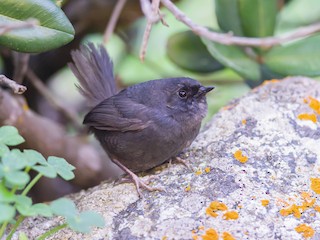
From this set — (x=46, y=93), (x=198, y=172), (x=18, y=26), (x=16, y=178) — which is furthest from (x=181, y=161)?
(x=46, y=93)

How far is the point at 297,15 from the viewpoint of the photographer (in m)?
5.14

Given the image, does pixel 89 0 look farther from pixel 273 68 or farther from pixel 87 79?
pixel 273 68

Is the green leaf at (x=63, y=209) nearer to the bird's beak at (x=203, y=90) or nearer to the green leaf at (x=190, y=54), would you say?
the bird's beak at (x=203, y=90)

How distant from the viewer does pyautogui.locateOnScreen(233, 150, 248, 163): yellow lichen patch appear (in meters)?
3.08

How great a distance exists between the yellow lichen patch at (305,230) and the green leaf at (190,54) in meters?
1.80

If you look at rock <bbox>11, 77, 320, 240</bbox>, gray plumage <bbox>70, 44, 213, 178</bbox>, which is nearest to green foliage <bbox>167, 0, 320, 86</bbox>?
rock <bbox>11, 77, 320, 240</bbox>

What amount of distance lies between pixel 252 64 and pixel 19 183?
2.36m

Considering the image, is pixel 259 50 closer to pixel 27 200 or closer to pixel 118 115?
pixel 118 115

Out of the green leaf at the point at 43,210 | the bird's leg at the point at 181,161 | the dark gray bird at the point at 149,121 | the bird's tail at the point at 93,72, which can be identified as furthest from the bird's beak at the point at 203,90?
the green leaf at the point at 43,210

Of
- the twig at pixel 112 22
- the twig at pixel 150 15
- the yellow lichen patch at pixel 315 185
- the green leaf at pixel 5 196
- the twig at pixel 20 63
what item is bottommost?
the twig at pixel 20 63

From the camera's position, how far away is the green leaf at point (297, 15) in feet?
16.5

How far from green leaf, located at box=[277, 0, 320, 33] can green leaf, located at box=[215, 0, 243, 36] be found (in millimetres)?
1072

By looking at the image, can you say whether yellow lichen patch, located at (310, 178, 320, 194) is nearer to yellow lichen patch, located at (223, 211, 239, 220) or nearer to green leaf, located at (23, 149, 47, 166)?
yellow lichen patch, located at (223, 211, 239, 220)

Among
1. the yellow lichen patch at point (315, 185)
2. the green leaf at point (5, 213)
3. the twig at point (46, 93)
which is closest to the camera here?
the green leaf at point (5, 213)
